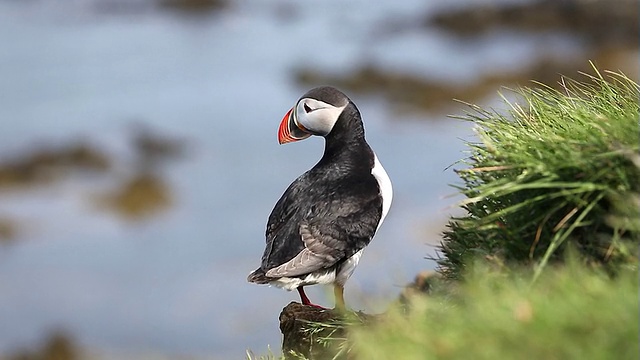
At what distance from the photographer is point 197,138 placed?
2541 cm

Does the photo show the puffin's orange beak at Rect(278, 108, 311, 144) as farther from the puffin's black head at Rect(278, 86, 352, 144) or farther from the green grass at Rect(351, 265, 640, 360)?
the green grass at Rect(351, 265, 640, 360)

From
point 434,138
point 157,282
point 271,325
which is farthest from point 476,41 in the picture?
point 271,325

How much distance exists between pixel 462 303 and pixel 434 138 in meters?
19.9

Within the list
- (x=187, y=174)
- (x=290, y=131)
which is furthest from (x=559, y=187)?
(x=187, y=174)

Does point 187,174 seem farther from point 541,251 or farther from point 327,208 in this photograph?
point 541,251

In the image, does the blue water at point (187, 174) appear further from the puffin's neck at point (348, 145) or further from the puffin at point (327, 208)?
the puffin's neck at point (348, 145)

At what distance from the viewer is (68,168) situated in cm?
2470

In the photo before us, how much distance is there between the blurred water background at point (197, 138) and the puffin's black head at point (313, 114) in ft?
4.15

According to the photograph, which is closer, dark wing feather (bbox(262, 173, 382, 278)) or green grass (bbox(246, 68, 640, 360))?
green grass (bbox(246, 68, 640, 360))

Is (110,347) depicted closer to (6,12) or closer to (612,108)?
(612,108)

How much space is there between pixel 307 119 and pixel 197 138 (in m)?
19.0

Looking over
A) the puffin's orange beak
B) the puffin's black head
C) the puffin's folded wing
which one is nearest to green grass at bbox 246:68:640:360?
the puffin's folded wing

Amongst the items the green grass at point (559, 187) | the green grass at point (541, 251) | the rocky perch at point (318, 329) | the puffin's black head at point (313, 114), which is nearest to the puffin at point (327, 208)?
the puffin's black head at point (313, 114)

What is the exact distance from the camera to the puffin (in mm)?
6230
